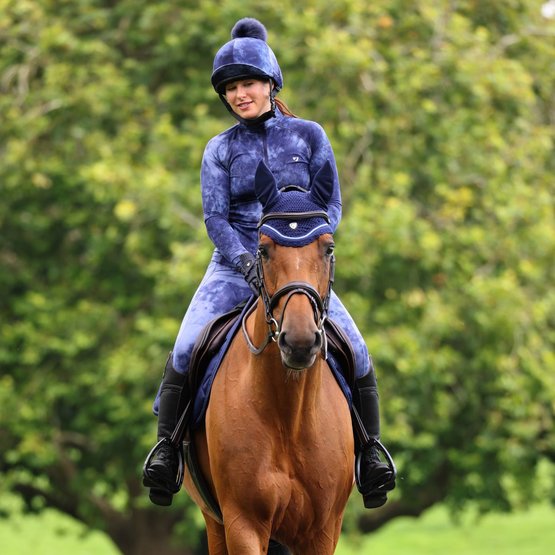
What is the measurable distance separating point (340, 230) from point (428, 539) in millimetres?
24739

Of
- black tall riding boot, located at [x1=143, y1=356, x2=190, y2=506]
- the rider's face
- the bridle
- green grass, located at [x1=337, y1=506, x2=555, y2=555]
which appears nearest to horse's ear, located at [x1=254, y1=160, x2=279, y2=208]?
the bridle

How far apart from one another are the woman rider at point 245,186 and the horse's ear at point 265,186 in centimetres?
81

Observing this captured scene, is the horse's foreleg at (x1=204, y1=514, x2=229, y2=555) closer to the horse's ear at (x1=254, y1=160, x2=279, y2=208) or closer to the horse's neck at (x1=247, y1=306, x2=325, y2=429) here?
the horse's neck at (x1=247, y1=306, x2=325, y2=429)

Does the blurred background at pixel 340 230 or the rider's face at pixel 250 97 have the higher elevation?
the rider's face at pixel 250 97

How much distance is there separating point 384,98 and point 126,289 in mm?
4126

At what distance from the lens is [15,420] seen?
16.0 meters

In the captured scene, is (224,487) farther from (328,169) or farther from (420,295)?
(420,295)

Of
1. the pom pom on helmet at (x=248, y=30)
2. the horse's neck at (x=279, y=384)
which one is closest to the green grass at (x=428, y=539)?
the pom pom on helmet at (x=248, y=30)

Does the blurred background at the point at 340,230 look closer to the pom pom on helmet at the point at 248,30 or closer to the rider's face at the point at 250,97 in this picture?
the pom pom on helmet at the point at 248,30

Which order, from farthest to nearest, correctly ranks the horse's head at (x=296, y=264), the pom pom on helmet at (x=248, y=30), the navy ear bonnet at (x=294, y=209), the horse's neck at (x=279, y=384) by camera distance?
the pom pom on helmet at (x=248, y=30) < the horse's neck at (x=279, y=384) < the navy ear bonnet at (x=294, y=209) < the horse's head at (x=296, y=264)

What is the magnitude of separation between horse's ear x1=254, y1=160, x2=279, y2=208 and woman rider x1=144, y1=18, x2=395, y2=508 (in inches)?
31.7

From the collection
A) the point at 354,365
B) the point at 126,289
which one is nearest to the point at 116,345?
the point at 126,289

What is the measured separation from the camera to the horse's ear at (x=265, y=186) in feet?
19.2

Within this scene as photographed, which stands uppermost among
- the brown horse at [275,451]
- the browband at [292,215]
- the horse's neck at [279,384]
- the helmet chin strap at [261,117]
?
the browband at [292,215]
